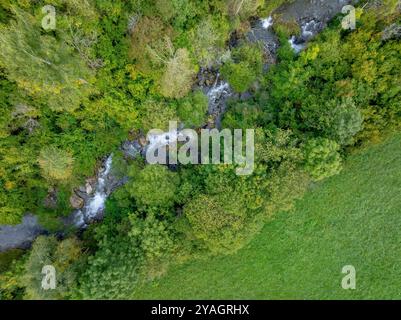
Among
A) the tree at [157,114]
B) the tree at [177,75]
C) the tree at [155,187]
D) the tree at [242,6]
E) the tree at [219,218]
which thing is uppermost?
the tree at [242,6]

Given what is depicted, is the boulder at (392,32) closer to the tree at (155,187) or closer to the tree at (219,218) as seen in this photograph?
the tree at (219,218)

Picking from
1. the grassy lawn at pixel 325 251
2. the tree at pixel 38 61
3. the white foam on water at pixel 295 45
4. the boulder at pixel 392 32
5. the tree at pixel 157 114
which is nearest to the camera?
the tree at pixel 38 61

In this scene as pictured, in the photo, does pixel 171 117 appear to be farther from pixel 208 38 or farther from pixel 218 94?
pixel 208 38

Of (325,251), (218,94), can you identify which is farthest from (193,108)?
(325,251)

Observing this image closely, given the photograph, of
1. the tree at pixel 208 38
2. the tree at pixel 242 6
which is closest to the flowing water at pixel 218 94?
the tree at pixel 242 6

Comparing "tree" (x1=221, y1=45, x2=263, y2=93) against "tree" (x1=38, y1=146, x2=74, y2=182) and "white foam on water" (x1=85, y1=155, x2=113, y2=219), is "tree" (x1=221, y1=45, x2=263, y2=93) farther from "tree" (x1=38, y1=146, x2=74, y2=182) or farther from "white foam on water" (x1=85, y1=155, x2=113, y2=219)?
"tree" (x1=38, y1=146, x2=74, y2=182)

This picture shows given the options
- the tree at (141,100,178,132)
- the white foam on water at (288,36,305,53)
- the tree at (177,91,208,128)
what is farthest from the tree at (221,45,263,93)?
the tree at (141,100,178,132)

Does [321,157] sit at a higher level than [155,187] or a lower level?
higher
